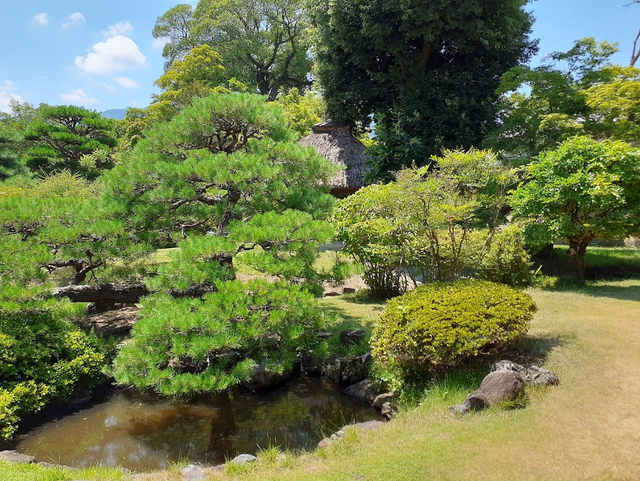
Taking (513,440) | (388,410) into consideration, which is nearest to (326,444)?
(388,410)

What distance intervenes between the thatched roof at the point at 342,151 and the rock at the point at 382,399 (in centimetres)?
1042

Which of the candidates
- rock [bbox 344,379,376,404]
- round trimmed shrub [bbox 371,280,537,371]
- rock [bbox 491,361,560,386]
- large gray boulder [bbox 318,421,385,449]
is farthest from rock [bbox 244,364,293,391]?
rock [bbox 491,361,560,386]

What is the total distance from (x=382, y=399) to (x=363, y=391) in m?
0.43

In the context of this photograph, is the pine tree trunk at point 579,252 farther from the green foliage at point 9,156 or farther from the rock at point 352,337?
the green foliage at point 9,156

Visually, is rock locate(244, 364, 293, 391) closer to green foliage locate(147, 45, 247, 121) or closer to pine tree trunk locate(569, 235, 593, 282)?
pine tree trunk locate(569, 235, 593, 282)

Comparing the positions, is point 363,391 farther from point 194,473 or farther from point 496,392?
point 194,473

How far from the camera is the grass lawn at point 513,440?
327 centimetres

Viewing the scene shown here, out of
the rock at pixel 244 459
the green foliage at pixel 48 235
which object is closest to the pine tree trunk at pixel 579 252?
the rock at pixel 244 459

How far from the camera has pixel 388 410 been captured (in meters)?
5.20

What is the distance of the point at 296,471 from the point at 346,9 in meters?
14.9

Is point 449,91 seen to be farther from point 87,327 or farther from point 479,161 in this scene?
point 87,327

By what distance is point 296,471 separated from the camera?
3594 millimetres

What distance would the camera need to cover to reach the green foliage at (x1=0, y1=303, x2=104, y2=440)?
16.3ft

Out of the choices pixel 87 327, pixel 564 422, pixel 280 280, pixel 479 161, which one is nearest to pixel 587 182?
pixel 479 161
